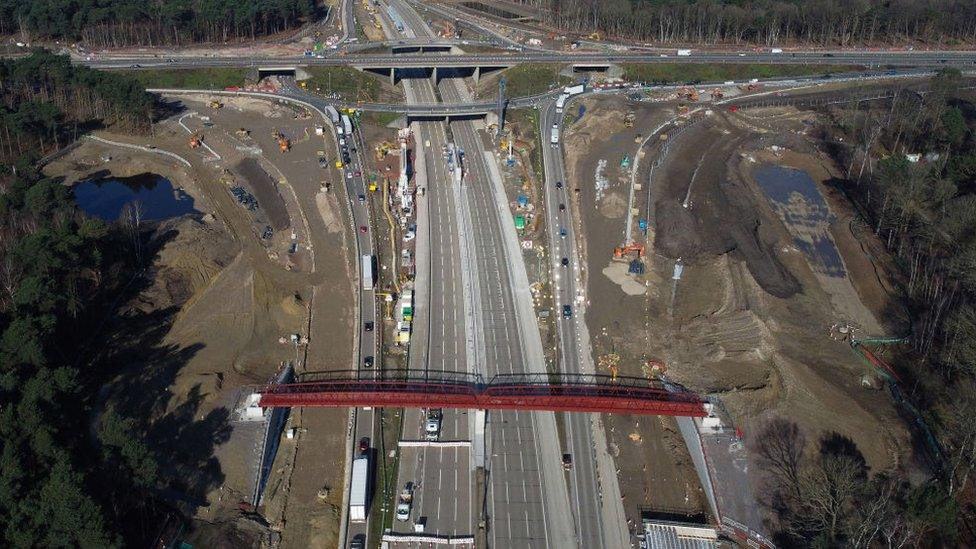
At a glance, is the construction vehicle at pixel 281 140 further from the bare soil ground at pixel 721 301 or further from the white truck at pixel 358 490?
the white truck at pixel 358 490

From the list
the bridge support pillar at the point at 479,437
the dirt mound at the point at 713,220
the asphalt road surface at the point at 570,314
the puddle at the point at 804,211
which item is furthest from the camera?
the puddle at the point at 804,211

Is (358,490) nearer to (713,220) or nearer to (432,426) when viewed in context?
(432,426)

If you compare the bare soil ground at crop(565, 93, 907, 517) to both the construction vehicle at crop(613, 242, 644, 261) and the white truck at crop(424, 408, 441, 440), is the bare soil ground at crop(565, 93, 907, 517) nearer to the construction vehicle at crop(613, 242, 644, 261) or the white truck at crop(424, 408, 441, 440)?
the construction vehicle at crop(613, 242, 644, 261)

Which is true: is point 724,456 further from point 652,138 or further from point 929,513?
point 652,138

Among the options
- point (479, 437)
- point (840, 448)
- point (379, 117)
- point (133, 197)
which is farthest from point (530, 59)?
point (840, 448)

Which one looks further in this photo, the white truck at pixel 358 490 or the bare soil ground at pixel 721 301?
the bare soil ground at pixel 721 301

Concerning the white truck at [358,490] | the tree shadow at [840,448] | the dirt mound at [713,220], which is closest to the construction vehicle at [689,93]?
Result: the dirt mound at [713,220]

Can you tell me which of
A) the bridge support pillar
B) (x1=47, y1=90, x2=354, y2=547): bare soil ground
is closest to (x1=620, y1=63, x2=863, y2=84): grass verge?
(x1=47, y1=90, x2=354, y2=547): bare soil ground
